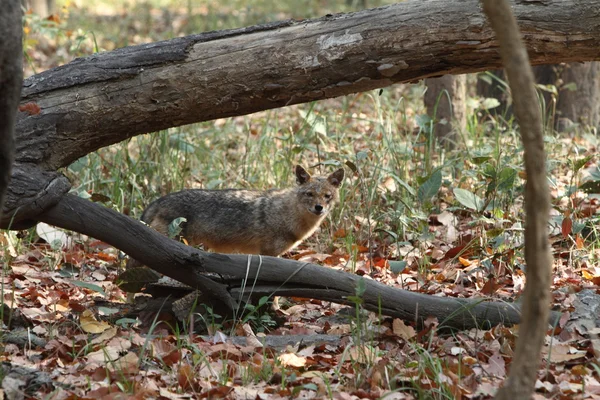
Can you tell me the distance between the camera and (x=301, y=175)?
802 cm

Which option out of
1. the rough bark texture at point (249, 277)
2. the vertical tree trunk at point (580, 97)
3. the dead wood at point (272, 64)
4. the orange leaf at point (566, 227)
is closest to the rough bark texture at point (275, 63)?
the dead wood at point (272, 64)

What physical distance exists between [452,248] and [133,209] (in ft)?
11.0

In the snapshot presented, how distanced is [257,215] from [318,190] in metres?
0.67

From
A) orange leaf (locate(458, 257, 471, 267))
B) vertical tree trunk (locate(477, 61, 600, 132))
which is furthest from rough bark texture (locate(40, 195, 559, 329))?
vertical tree trunk (locate(477, 61, 600, 132))

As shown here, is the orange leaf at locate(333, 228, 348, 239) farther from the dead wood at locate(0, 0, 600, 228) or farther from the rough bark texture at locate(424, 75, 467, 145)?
the dead wood at locate(0, 0, 600, 228)

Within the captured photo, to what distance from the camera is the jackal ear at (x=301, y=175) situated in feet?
26.1

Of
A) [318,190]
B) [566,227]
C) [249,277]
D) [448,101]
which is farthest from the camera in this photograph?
[448,101]

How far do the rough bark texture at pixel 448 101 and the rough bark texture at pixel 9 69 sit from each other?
254 inches

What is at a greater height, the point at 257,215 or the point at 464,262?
the point at 257,215

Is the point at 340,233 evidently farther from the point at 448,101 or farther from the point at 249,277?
the point at 448,101

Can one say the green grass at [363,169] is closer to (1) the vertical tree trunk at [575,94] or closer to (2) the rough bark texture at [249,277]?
(1) the vertical tree trunk at [575,94]

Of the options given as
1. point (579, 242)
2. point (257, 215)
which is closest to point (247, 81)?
point (257, 215)

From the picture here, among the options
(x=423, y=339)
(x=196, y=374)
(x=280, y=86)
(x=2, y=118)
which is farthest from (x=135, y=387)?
(x=280, y=86)

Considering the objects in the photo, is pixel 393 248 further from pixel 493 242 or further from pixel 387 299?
pixel 387 299
